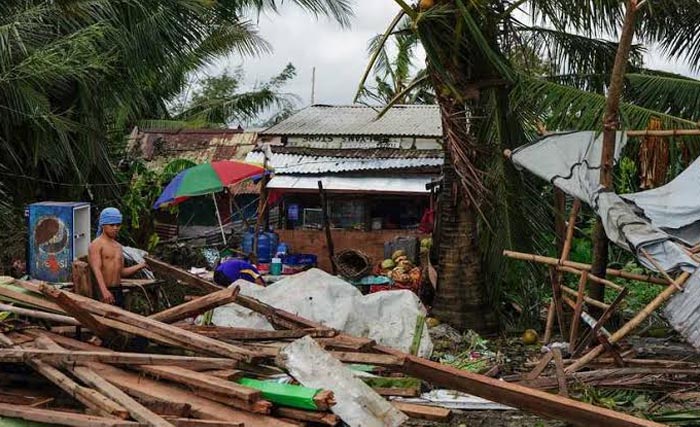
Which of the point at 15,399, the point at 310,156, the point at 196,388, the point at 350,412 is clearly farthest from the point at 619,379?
the point at 310,156

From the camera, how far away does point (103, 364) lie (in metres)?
6.30

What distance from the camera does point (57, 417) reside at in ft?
18.5

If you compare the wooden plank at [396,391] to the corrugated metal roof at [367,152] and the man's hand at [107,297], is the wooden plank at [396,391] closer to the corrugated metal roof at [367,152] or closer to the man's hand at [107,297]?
the man's hand at [107,297]

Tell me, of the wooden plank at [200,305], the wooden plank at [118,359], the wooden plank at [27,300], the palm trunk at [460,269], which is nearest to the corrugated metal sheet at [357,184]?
the palm trunk at [460,269]

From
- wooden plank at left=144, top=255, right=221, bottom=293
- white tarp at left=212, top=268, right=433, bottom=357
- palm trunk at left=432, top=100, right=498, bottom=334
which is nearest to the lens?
A: wooden plank at left=144, top=255, right=221, bottom=293

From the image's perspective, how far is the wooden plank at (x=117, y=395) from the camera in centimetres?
534

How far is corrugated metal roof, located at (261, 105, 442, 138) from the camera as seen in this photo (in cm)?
1720

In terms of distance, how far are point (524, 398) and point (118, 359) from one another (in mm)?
2949

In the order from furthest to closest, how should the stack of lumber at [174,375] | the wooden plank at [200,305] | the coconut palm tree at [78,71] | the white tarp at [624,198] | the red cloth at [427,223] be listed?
the red cloth at [427,223], the coconut palm tree at [78,71], the wooden plank at [200,305], the white tarp at [624,198], the stack of lumber at [174,375]

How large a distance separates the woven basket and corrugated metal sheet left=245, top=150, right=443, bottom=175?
2529mm

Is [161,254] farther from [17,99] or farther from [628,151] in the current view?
[628,151]

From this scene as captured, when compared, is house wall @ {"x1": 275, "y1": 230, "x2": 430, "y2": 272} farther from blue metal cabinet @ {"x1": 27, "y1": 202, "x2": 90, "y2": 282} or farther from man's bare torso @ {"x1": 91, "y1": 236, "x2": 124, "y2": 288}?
man's bare torso @ {"x1": 91, "y1": 236, "x2": 124, "y2": 288}

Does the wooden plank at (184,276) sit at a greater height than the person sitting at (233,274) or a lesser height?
greater

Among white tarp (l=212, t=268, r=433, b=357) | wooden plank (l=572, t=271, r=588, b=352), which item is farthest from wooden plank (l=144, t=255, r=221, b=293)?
wooden plank (l=572, t=271, r=588, b=352)
